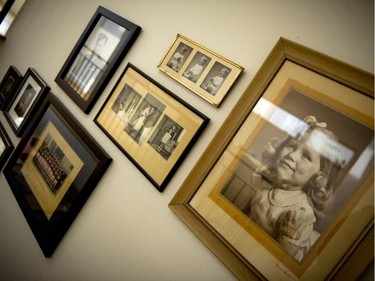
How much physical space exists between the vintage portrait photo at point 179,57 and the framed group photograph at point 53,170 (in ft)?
1.48

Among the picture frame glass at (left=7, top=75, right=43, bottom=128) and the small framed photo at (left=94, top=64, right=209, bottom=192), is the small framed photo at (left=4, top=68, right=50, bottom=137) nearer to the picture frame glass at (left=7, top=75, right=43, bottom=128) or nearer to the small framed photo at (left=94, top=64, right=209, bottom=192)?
the picture frame glass at (left=7, top=75, right=43, bottom=128)

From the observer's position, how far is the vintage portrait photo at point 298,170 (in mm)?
603

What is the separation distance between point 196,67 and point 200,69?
0.02m

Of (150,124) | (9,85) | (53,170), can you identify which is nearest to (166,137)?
(150,124)

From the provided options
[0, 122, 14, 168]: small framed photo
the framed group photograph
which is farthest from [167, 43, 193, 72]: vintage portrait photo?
[0, 122, 14, 168]: small framed photo

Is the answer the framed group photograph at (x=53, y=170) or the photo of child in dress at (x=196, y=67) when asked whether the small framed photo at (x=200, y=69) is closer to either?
the photo of child in dress at (x=196, y=67)

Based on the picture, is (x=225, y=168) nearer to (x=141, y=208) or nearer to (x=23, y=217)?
(x=141, y=208)

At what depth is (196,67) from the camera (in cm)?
93

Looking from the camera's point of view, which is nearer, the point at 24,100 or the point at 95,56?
the point at 95,56

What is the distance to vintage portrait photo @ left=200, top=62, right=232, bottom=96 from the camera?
2.83ft

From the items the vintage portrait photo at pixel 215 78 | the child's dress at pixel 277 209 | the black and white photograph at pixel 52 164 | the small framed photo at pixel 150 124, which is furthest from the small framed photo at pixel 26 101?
the child's dress at pixel 277 209

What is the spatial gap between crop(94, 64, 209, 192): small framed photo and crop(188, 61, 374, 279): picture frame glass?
149mm

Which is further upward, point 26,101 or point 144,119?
point 144,119

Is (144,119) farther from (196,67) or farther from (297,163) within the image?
(297,163)
